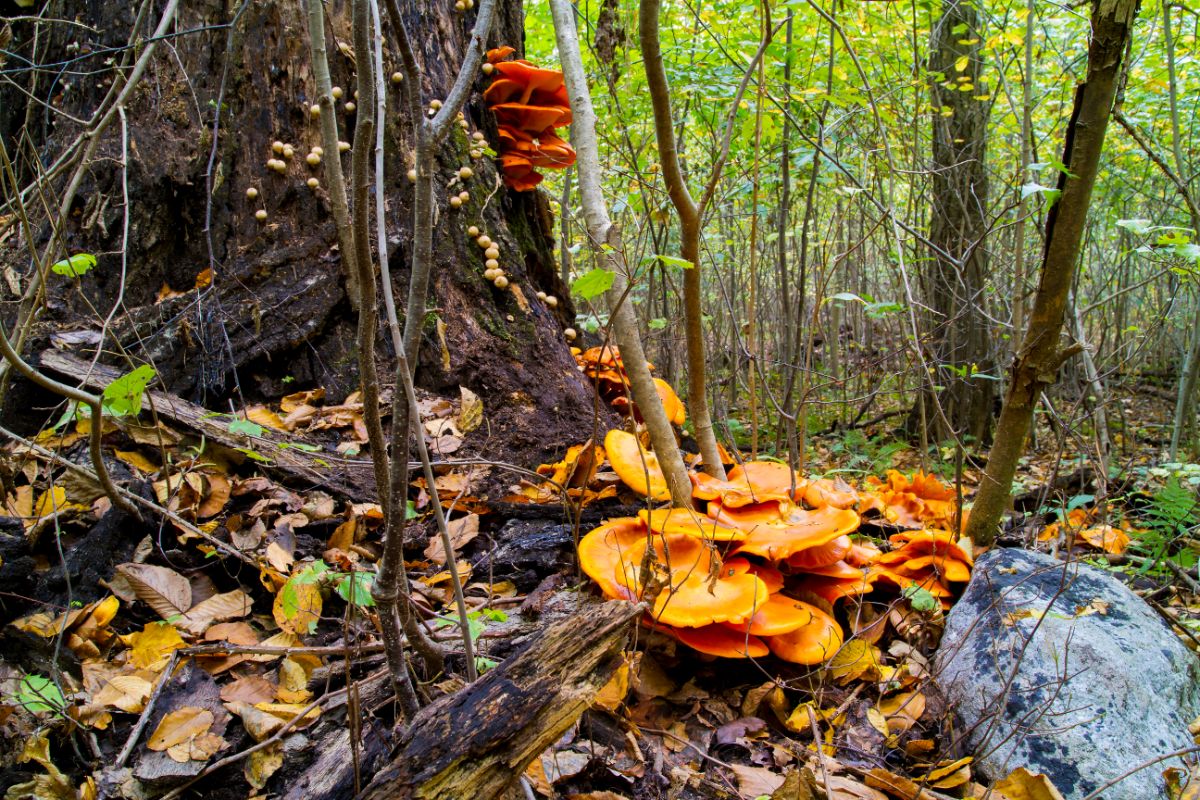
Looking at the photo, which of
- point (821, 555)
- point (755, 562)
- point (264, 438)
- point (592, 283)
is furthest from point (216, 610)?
point (821, 555)

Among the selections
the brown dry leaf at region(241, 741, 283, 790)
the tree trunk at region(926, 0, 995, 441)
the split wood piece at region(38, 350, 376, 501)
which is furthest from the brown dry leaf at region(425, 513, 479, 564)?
the tree trunk at region(926, 0, 995, 441)

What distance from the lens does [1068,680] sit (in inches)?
86.6

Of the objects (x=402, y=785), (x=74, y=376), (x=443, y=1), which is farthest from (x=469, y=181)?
(x=402, y=785)

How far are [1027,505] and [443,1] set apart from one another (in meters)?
5.04

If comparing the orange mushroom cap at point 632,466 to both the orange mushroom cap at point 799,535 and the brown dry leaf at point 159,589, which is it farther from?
the brown dry leaf at point 159,589

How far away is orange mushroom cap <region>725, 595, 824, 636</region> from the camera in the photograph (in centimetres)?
239

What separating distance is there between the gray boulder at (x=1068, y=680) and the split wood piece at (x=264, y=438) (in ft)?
8.31

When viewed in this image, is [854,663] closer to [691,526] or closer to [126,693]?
[691,526]

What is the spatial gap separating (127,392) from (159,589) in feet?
2.67

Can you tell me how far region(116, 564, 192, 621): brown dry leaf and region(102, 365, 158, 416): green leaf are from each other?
717 millimetres

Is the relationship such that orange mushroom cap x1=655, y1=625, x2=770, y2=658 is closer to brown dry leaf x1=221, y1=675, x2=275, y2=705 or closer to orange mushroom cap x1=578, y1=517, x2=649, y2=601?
orange mushroom cap x1=578, y1=517, x2=649, y2=601

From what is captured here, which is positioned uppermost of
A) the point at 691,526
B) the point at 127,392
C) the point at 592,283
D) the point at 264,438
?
the point at 592,283

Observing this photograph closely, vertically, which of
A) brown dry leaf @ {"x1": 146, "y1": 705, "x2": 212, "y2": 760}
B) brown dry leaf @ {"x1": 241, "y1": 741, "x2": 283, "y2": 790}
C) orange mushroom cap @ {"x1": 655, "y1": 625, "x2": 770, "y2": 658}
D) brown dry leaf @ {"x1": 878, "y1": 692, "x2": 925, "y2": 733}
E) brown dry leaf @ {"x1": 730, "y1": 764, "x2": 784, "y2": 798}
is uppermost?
brown dry leaf @ {"x1": 146, "y1": 705, "x2": 212, "y2": 760}

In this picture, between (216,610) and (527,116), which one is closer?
(216,610)
